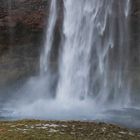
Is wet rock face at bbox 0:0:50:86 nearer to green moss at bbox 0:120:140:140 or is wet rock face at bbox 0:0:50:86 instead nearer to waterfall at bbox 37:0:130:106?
waterfall at bbox 37:0:130:106

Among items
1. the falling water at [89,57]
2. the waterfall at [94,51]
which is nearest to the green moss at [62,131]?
the falling water at [89,57]

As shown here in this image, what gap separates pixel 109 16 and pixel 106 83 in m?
7.19

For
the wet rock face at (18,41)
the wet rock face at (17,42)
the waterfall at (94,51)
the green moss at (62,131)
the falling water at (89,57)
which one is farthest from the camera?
the wet rock face at (17,42)

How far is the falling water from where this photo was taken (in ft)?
154

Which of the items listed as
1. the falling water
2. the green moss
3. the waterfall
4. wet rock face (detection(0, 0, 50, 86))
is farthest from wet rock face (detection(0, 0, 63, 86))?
the green moss

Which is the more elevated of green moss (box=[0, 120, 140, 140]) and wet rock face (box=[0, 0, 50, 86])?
wet rock face (box=[0, 0, 50, 86])

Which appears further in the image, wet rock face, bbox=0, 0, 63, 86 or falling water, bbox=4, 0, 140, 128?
wet rock face, bbox=0, 0, 63, 86

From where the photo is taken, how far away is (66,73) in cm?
4797

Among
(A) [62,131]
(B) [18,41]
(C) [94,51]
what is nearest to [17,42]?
(B) [18,41]

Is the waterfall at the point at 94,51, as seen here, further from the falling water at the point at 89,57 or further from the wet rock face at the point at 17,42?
the wet rock face at the point at 17,42

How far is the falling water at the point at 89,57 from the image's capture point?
4688cm

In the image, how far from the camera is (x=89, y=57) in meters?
47.7

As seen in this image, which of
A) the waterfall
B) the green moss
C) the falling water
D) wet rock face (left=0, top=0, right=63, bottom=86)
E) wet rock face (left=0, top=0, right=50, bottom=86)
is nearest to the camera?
the green moss

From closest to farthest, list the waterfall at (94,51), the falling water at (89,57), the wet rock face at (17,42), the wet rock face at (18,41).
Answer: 1. the falling water at (89,57)
2. the waterfall at (94,51)
3. the wet rock face at (18,41)
4. the wet rock face at (17,42)
